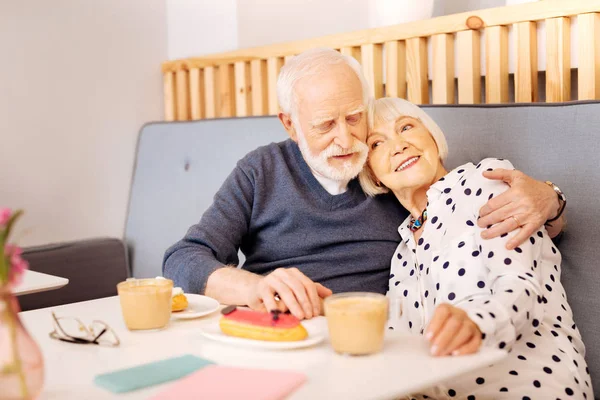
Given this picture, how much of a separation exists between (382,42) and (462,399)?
1.27 metres

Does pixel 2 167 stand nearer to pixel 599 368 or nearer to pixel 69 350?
pixel 69 350

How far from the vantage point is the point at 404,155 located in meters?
1.62

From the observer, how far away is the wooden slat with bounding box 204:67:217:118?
Result: 2.98 meters

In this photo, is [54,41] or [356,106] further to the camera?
[54,41]

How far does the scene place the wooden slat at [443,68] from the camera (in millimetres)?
2127

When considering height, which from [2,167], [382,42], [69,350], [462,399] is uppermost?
[382,42]

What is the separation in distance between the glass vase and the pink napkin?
0.14m

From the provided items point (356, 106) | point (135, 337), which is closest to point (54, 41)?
point (356, 106)

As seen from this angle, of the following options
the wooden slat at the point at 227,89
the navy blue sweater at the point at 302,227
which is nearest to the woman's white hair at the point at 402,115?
the navy blue sweater at the point at 302,227

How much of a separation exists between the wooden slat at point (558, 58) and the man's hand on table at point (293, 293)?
99 cm

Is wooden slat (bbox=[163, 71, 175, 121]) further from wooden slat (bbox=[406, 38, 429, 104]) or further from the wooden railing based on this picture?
wooden slat (bbox=[406, 38, 429, 104])

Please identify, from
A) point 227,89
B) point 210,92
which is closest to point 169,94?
point 210,92

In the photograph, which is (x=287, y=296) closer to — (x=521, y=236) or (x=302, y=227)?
(x=521, y=236)

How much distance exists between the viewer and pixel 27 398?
76 centimetres
